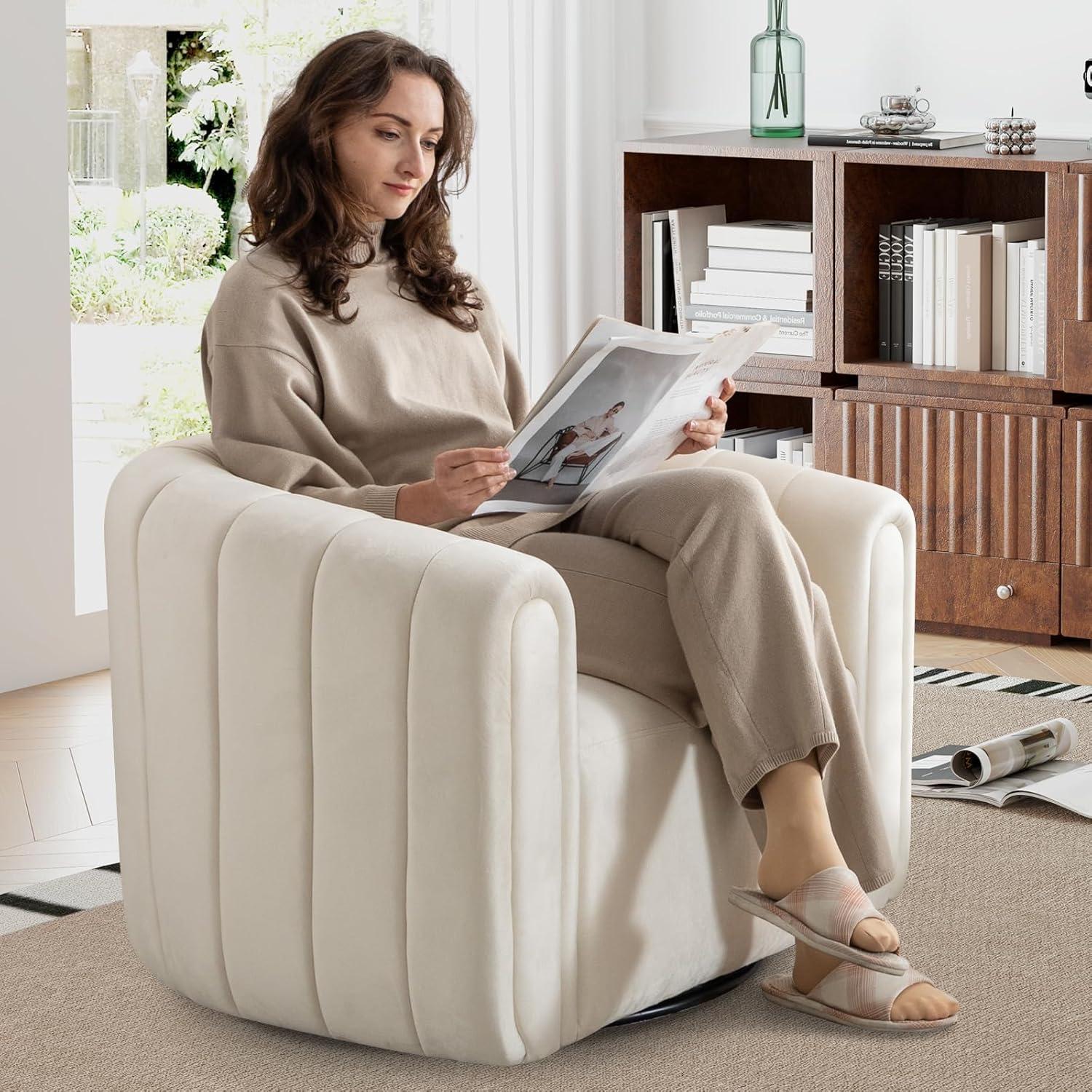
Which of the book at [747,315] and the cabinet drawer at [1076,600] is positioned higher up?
the book at [747,315]

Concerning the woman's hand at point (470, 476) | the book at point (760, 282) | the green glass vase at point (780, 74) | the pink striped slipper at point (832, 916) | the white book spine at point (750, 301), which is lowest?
the pink striped slipper at point (832, 916)

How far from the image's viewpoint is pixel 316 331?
241 cm

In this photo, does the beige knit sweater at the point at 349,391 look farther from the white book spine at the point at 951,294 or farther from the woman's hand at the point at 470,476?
the white book spine at the point at 951,294

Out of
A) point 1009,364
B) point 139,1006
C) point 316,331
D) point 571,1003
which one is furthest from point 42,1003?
point 1009,364

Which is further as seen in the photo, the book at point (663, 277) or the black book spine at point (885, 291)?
the book at point (663, 277)

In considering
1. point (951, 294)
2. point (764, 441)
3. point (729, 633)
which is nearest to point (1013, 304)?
point (951, 294)

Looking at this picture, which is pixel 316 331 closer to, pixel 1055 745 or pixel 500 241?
pixel 1055 745

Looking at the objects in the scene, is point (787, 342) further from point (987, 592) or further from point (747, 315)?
point (987, 592)

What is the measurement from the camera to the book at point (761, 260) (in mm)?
4242

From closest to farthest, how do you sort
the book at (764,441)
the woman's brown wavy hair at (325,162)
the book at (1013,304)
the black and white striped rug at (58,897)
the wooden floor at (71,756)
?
the woman's brown wavy hair at (325,162), the black and white striped rug at (58,897), the wooden floor at (71,756), the book at (1013,304), the book at (764,441)

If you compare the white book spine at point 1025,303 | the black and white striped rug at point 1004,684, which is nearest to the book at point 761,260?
the white book spine at point 1025,303

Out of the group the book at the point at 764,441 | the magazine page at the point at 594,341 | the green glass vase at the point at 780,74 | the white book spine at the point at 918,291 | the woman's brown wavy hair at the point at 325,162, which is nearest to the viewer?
the magazine page at the point at 594,341

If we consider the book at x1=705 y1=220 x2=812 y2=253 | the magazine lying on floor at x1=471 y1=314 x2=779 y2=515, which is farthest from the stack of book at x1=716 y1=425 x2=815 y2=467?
the magazine lying on floor at x1=471 y1=314 x2=779 y2=515

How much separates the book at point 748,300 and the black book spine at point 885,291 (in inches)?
6.3
